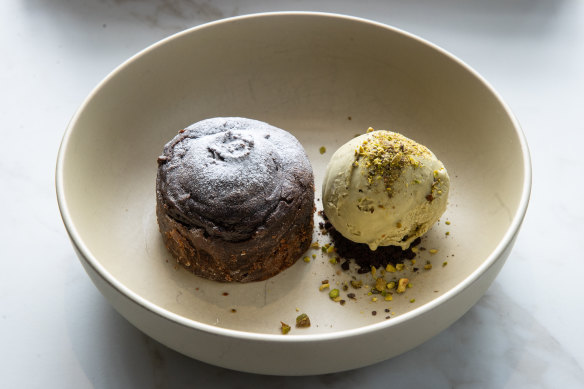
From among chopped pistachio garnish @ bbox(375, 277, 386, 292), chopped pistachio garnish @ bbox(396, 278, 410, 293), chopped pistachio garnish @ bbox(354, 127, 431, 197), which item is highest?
chopped pistachio garnish @ bbox(354, 127, 431, 197)

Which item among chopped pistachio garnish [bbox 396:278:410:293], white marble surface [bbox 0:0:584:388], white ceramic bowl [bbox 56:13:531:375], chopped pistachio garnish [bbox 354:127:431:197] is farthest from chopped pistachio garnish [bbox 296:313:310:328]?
chopped pistachio garnish [bbox 354:127:431:197]

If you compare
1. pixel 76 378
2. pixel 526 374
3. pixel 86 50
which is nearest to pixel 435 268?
pixel 526 374

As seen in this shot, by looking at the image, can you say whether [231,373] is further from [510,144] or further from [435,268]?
[510,144]

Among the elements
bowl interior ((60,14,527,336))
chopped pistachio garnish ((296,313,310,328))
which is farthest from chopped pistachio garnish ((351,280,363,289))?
chopped pistachio garnish ((296,313,310,328))

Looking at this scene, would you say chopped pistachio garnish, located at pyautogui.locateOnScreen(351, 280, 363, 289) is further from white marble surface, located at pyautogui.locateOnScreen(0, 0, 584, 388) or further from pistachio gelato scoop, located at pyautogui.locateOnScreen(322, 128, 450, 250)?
white marble surface, located at pyautogui.locateOnScreen(0, 0, 584, 388)

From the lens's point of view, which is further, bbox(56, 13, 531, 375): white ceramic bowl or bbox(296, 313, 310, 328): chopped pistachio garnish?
bbox(296, 313, 310, 328): chopped pistachio garnish

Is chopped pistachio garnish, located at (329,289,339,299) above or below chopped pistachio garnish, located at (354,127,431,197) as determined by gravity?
below

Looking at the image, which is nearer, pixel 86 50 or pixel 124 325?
pixel 124 325

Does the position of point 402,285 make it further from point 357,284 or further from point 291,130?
point 291,130
